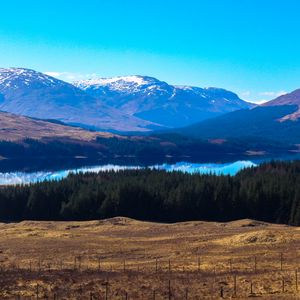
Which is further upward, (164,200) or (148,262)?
(164,200)

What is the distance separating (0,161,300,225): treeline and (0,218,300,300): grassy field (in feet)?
74.0

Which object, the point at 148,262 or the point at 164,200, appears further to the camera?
the point at 164,200

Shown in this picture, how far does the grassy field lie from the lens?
1711 inches

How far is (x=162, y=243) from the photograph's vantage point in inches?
2938

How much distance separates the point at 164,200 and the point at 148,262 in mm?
Answer: 61940

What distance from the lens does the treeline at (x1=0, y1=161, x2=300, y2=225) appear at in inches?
4646

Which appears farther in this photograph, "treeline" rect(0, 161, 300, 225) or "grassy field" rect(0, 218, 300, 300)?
"treeline" rect(0, 161, 300, 225)

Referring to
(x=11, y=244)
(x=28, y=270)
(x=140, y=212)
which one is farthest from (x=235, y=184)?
(x=28, y=270)

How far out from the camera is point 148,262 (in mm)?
60188

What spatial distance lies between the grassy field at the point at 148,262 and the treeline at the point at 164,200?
2256 centimetres

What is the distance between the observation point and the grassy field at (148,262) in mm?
43469

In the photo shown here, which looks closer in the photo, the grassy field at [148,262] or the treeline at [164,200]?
the grassy field at [148,262]

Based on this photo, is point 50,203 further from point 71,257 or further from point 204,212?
point 71,257

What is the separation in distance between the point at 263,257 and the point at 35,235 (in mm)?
42192
